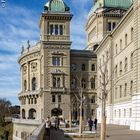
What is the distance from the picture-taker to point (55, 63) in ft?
357

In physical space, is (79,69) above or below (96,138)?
above

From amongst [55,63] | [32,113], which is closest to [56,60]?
[55,63]

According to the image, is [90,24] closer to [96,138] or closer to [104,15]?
[104,15]

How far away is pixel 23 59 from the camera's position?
129375 mm

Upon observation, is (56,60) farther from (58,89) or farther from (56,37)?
(58,89)

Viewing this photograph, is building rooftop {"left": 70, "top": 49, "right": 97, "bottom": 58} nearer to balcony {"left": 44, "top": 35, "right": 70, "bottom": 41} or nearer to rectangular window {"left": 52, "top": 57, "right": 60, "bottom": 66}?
balcony {"left": 44, "top": 35, "right": 70, "bottom": 41}

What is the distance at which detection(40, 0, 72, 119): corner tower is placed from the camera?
108m

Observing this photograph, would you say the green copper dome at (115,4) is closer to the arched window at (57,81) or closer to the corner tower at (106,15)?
the corner tower at (106,15)

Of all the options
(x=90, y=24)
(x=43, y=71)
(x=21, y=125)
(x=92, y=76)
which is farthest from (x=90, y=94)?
(x=21, y=125)

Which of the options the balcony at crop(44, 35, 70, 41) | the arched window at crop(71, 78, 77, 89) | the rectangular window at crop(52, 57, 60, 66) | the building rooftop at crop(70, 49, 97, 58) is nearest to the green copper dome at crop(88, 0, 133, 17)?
the building rooftop at crop(70, 49, 97, 58)

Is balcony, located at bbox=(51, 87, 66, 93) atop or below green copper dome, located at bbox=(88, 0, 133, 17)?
below

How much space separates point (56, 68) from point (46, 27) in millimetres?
9927

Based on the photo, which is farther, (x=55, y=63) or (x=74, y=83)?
(x=74, y=83)

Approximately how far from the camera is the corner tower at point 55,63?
10800 cm
